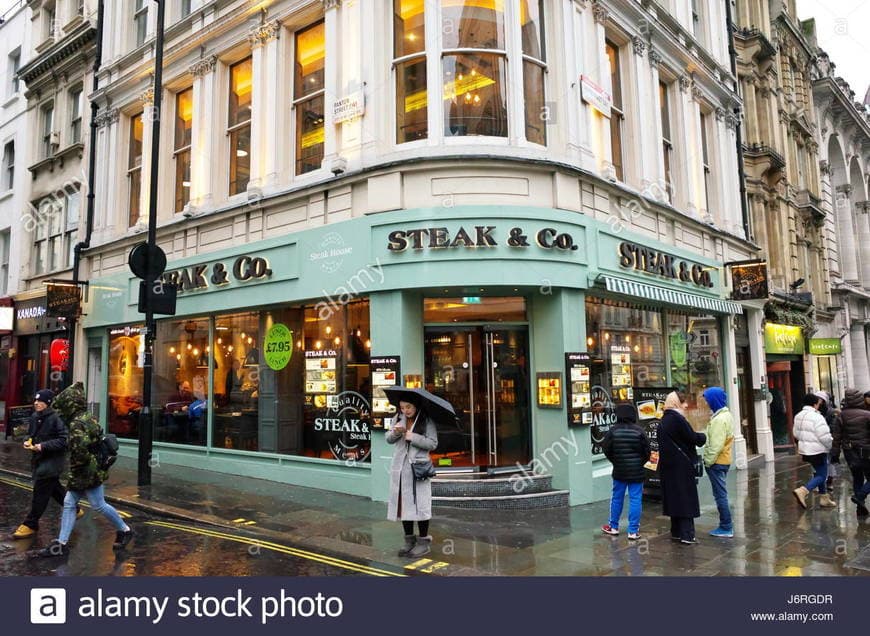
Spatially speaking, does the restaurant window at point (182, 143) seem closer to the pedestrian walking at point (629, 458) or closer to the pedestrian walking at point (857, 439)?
the pedestrian walking at point (629, 458)

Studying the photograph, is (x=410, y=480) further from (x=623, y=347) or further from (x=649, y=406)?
(x=623, y=347)

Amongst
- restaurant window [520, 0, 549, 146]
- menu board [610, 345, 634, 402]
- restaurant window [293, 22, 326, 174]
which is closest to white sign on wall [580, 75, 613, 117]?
restaurant window [520, 0, 549, 146]

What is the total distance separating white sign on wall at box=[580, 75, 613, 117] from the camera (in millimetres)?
11430

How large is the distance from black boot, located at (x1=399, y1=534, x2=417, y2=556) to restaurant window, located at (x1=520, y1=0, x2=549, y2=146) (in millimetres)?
7043

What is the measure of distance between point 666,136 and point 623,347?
6001 millimetres

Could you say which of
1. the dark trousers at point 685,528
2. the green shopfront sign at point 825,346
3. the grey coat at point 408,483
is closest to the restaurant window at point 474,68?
the grey coat at point 408,483

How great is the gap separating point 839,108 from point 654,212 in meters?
23.3

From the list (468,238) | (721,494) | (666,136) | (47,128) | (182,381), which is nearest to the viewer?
(721,494)

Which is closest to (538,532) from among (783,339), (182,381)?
(182,381)

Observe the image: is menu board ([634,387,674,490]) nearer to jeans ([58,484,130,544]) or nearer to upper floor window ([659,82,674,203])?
upper floor window ([659,82,674,203])

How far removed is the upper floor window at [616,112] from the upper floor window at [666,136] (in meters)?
1.85

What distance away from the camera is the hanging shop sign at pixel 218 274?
40.1 ft

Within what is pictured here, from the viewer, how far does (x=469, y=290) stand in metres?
10.4

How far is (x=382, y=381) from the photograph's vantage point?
10148 mm
